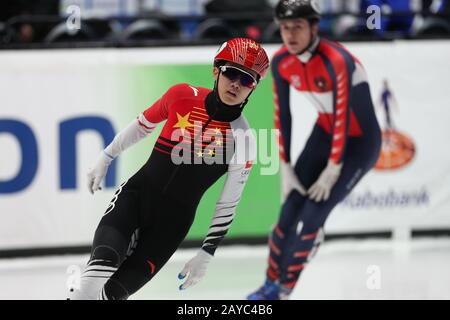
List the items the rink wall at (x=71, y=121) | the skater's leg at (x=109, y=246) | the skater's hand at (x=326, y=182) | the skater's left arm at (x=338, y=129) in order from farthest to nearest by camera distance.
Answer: the rink wall at (x=71, y=121), the skater's hand at (x=326, y=182), the skater's left arm at (x=338, y=129), the skater's leg at (x=109, y=246)

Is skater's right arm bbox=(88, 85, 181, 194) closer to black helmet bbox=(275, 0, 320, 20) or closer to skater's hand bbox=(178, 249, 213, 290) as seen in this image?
skater's hand bbox=(178, 249, 213, 290)

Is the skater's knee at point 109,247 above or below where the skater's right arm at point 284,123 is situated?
below

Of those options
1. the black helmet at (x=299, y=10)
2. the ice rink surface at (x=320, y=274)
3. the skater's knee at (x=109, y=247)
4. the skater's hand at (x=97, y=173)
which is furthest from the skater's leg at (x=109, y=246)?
the black helmet at (x=299, y=10)

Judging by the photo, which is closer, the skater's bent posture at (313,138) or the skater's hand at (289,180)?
the skater's bent posture at (313,138)

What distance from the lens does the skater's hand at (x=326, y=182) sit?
6.07 metres

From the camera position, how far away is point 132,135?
4.56m

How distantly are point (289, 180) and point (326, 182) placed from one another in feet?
0.97

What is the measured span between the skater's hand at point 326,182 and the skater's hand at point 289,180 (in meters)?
0.11

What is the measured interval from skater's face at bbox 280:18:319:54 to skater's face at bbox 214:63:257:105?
5.03 ft

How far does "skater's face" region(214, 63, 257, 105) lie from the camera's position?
4316mm

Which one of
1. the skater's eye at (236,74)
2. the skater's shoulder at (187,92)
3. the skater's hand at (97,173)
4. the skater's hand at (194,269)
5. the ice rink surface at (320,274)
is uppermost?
the skater's eye at (236,74)

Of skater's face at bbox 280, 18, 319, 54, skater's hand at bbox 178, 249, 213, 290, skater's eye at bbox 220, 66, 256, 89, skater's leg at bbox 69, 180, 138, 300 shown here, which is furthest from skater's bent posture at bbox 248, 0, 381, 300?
skater's leg at bbox 69, 180, 138, 300

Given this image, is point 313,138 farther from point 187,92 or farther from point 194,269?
point 194,269

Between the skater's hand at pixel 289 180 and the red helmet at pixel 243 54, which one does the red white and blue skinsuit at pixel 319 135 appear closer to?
the skater's hand at pixel 289 180
